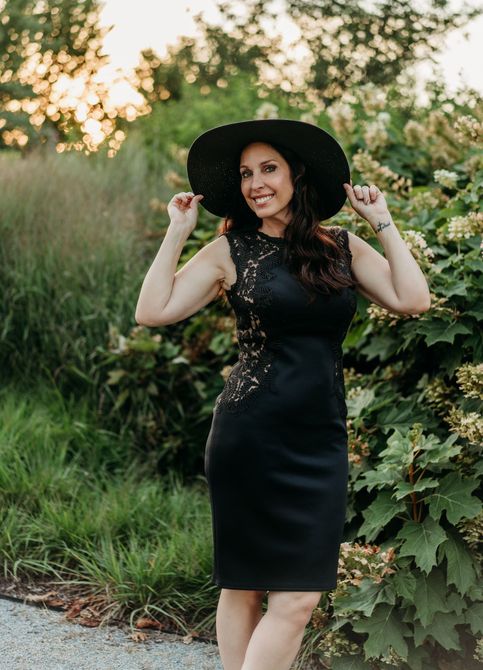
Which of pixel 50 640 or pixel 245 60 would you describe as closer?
pixel 50 640

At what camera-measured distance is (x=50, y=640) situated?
386cm

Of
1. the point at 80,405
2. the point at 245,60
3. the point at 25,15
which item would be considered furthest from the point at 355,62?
the point at 80,405

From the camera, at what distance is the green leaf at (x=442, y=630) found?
3.23m

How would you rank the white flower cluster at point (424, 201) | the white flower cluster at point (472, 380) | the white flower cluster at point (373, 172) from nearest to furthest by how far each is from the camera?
the white flower cluster at point (472, 380) → the white flower cluster at point (424, 201) → the white flower cluster at point (373, 172)

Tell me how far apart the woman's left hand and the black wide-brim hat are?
8cm

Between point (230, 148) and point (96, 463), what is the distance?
9.66 ft

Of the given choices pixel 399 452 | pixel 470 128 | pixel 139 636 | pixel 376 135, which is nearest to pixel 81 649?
pixel 139 636

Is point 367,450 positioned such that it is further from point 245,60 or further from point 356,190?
point 245,60

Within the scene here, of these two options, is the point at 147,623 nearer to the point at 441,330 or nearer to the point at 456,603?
the point at 456,603

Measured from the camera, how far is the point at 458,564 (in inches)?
129

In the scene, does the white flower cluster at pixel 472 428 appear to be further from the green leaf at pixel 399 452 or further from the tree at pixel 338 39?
the tree at pixel 338 39

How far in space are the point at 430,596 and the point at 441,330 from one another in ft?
3.31

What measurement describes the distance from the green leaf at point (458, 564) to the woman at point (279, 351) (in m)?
0.58

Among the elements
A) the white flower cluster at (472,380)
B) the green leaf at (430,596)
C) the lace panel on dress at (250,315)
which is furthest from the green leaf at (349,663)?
the lace panel on dress at (250,315)
